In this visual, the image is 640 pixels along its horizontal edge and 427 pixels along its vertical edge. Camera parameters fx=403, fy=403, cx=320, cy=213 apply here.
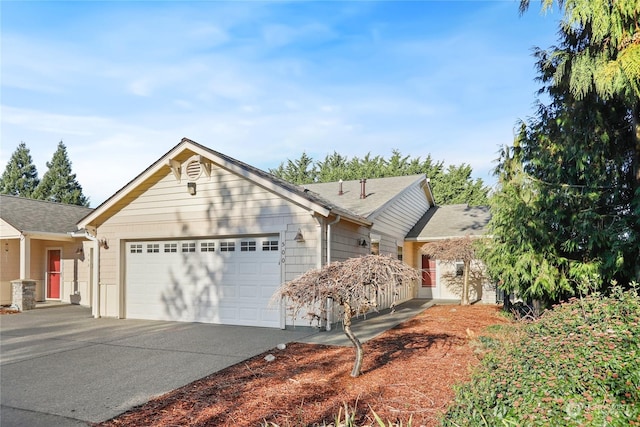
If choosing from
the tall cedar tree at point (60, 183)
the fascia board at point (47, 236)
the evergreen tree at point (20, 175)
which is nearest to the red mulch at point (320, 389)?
the fascia board at point (47, 236)

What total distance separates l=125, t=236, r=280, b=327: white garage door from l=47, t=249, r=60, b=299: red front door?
25.2ft

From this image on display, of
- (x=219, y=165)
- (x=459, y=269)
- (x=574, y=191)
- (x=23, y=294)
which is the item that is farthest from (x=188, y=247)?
(x=459, y=269)

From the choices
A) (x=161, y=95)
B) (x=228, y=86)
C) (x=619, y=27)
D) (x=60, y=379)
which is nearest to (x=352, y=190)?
(x=228, y=86)

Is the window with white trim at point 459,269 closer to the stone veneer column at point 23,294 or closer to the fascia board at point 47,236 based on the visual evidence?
the fascia board at point 47,236

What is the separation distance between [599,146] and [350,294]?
627 cm

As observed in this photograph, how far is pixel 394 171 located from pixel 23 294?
86.3 feet

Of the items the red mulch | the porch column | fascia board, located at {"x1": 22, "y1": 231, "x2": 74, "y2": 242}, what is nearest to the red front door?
fascia board, located at {"x1": 22, "y1": 231, "x2": 74, "y2": 242}

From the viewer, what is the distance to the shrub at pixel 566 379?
116 inches

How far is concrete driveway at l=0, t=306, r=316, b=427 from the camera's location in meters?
4.87

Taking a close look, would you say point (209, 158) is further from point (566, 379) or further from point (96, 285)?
point (566, 379)

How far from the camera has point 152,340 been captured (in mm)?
8656

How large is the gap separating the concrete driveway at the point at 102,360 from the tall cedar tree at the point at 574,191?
16.8 ft

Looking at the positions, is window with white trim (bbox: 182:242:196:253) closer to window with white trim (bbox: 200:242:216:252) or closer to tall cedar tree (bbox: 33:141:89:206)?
window with white trim (bbox: 200:242:216:252)

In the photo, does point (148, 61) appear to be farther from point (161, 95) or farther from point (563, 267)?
point (563, 267)
